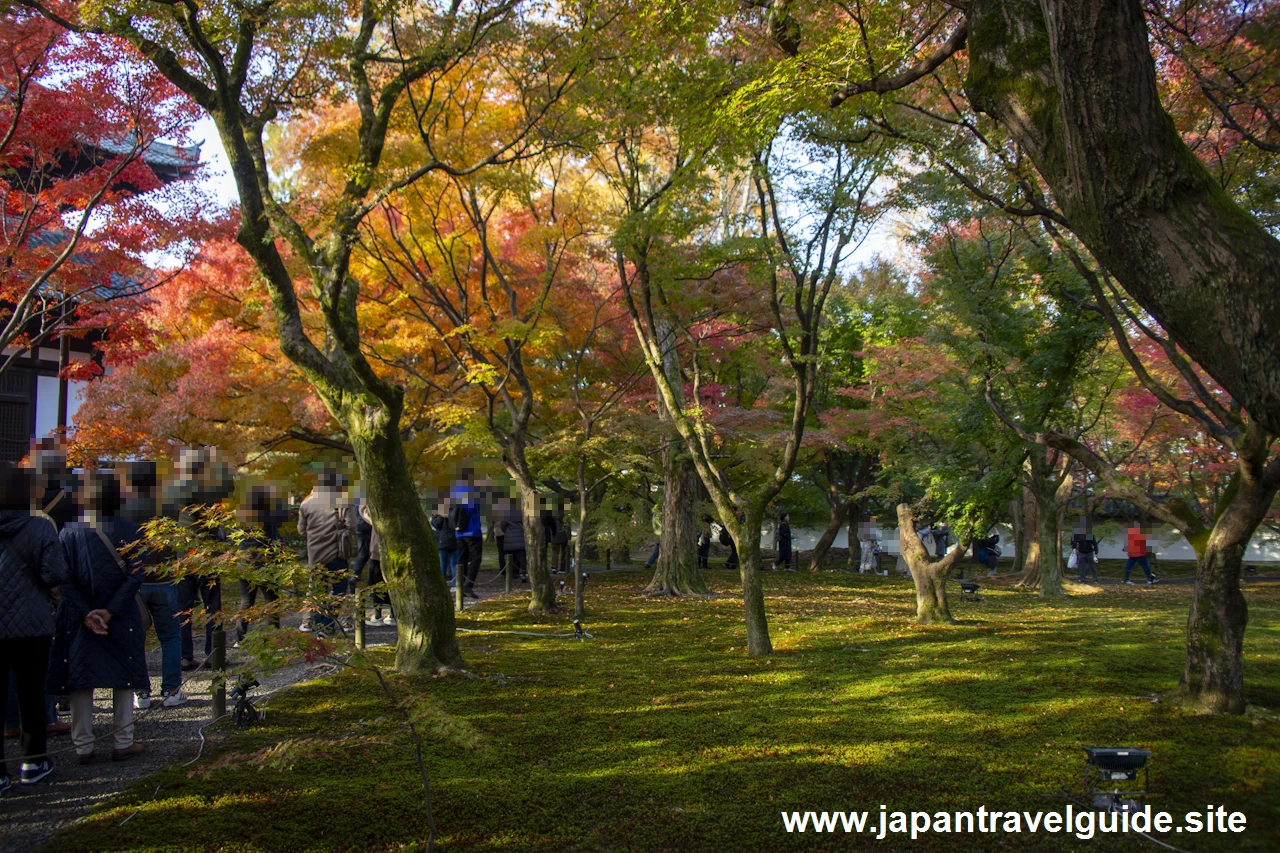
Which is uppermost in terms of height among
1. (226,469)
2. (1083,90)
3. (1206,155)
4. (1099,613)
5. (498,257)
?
(498,257)

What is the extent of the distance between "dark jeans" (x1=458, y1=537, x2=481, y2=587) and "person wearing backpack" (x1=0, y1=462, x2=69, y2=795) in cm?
747

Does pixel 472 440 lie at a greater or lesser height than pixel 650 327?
lesser

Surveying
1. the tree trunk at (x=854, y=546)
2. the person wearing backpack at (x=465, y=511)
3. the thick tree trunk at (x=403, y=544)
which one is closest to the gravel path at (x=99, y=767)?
the thick tree trunk at (x=403, y=544)

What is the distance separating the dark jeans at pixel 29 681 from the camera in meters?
4.16

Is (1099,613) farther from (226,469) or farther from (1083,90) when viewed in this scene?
(226,469)

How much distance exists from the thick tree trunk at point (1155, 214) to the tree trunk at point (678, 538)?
10.6 metres

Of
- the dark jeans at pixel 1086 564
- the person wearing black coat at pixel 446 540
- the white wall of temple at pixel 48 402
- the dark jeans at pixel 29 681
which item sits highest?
the white wall of temple at pixel 48 402

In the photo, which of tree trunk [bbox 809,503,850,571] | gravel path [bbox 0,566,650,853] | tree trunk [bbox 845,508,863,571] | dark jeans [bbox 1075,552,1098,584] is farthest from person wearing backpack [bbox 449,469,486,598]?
dark jeans [bbox 1075,552,1098,584]

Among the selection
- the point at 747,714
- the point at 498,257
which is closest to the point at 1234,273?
the point at 747,714

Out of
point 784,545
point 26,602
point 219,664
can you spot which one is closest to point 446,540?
point 219,664

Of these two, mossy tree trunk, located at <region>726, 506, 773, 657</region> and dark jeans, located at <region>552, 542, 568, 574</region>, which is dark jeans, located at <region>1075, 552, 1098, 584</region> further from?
mossy tree trunk, located at <region>726, 506, 773, 657</region>

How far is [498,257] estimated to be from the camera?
12.3 meters

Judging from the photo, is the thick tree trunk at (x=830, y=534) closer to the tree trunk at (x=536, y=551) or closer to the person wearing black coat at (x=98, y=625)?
the tree trunk at (x=536, y=551)

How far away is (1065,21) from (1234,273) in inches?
45.1
